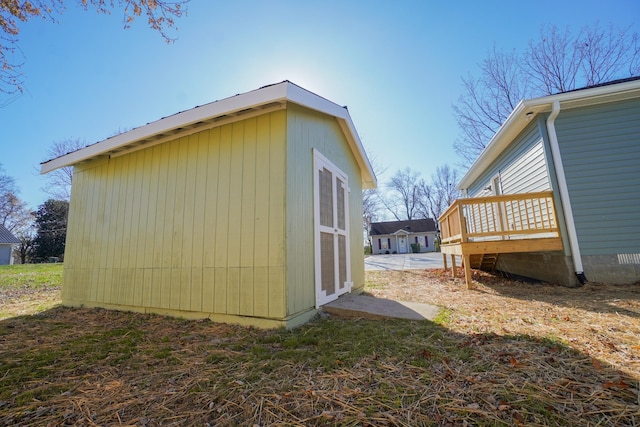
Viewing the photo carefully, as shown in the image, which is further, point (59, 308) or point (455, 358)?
point (59, 308)

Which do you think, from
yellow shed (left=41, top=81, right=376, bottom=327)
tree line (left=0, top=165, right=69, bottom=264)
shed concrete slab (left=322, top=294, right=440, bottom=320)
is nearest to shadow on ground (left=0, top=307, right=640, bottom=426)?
shed concrete slab (left=322, top=294, right=440, bottom=320)

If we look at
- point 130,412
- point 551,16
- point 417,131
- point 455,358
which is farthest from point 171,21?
point 551,16

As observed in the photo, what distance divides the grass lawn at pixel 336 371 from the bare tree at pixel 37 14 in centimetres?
322

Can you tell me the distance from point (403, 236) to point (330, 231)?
2861 centimetres

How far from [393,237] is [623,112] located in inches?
1063

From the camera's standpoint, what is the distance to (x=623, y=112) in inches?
203

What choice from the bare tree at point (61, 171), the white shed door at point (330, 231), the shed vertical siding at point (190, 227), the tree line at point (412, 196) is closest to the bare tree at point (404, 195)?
the tree line at point (412, 196)

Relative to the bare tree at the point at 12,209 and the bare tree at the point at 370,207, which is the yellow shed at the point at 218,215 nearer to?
the bare tree at the point at 370,207

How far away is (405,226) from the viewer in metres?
31.6

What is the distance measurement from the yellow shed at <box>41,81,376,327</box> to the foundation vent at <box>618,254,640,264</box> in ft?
15.9

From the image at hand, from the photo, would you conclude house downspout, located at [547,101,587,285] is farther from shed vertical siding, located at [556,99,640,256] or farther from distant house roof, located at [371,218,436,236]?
distant house roof, located at [371,218,436,236]

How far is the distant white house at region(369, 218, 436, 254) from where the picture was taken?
101 ft

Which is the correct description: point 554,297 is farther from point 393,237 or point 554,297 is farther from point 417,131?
point 393,237

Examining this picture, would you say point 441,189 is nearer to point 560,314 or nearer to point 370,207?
point 370,207
